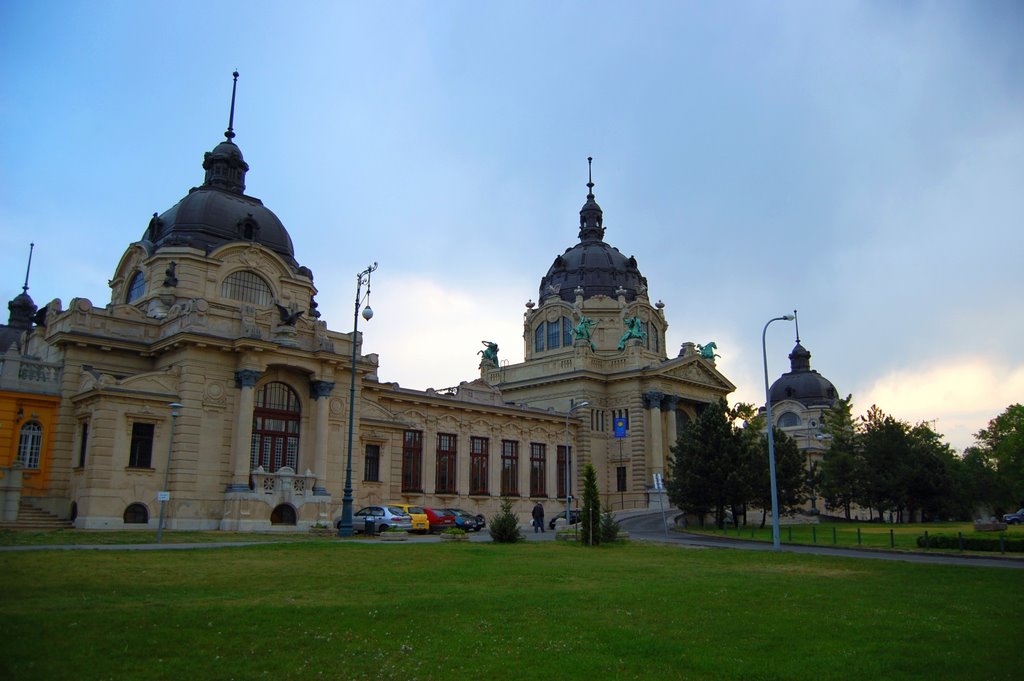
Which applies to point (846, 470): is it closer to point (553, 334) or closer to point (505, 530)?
point (553, 334)

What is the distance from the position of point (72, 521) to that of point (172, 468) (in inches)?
204

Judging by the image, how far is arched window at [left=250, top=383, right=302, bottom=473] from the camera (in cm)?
4609

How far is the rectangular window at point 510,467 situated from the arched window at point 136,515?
97.6 feet

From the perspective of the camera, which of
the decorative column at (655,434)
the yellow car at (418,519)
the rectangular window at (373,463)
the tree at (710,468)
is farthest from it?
the decorative column at (655,434)

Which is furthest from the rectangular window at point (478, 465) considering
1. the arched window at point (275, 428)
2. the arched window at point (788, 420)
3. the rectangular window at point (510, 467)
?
the arched window at point (788, 420)

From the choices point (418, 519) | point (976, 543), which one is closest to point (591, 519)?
point (418, 519)

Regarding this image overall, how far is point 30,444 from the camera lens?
139 feet

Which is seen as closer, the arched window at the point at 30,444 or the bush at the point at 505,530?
the bush at the point at 505,530

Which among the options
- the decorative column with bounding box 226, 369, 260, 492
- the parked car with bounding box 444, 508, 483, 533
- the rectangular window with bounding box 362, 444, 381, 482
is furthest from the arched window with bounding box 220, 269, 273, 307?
the parked car with bounding box 444, 508, 483, 533

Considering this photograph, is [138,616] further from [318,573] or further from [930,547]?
[930,547]

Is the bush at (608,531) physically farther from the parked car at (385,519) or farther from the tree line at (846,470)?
the tree line at (846,470)

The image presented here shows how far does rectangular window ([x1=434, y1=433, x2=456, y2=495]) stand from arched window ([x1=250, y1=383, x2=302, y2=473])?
15476 mm

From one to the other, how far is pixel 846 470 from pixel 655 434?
16127 millimetres

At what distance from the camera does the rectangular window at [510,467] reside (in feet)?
216
